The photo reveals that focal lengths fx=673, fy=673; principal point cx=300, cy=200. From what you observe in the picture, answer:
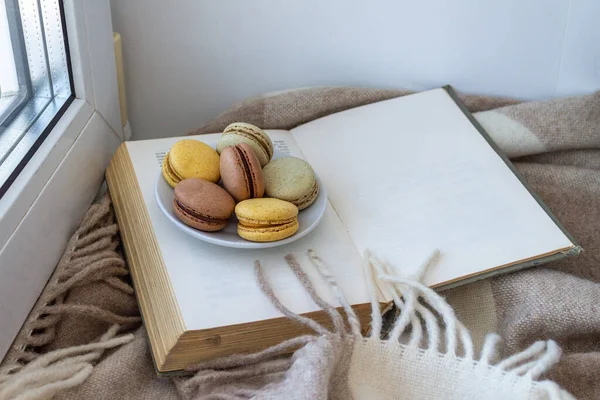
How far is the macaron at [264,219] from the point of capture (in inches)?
21.8

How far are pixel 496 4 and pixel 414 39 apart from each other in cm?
10

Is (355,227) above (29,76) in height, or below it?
below

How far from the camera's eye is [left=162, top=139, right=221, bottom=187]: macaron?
1.98ft

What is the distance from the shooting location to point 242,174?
0.58m

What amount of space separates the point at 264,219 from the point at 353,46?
34cm

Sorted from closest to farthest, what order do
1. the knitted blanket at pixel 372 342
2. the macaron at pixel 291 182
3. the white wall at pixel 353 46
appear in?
the knitted blanket at pixel 372 342 → the macaron at pixel 291 182 → the white wall at pixel 353 46

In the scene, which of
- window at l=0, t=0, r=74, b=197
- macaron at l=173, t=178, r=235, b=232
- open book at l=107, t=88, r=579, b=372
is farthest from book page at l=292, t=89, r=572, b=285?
window at l=0, t=0, r=74, b=197

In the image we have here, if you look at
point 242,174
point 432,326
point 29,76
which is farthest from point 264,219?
point 29,76

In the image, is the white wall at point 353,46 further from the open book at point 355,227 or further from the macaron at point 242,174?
the macaron at point 242,174

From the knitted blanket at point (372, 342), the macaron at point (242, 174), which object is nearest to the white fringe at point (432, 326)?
the knitted blanket at point (372, 342)

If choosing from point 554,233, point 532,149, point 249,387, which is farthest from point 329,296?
point 532,149

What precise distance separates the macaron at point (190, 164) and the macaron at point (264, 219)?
59 mm

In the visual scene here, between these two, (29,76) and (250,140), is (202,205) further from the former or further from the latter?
(29,76)

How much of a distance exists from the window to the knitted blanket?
95 mm
